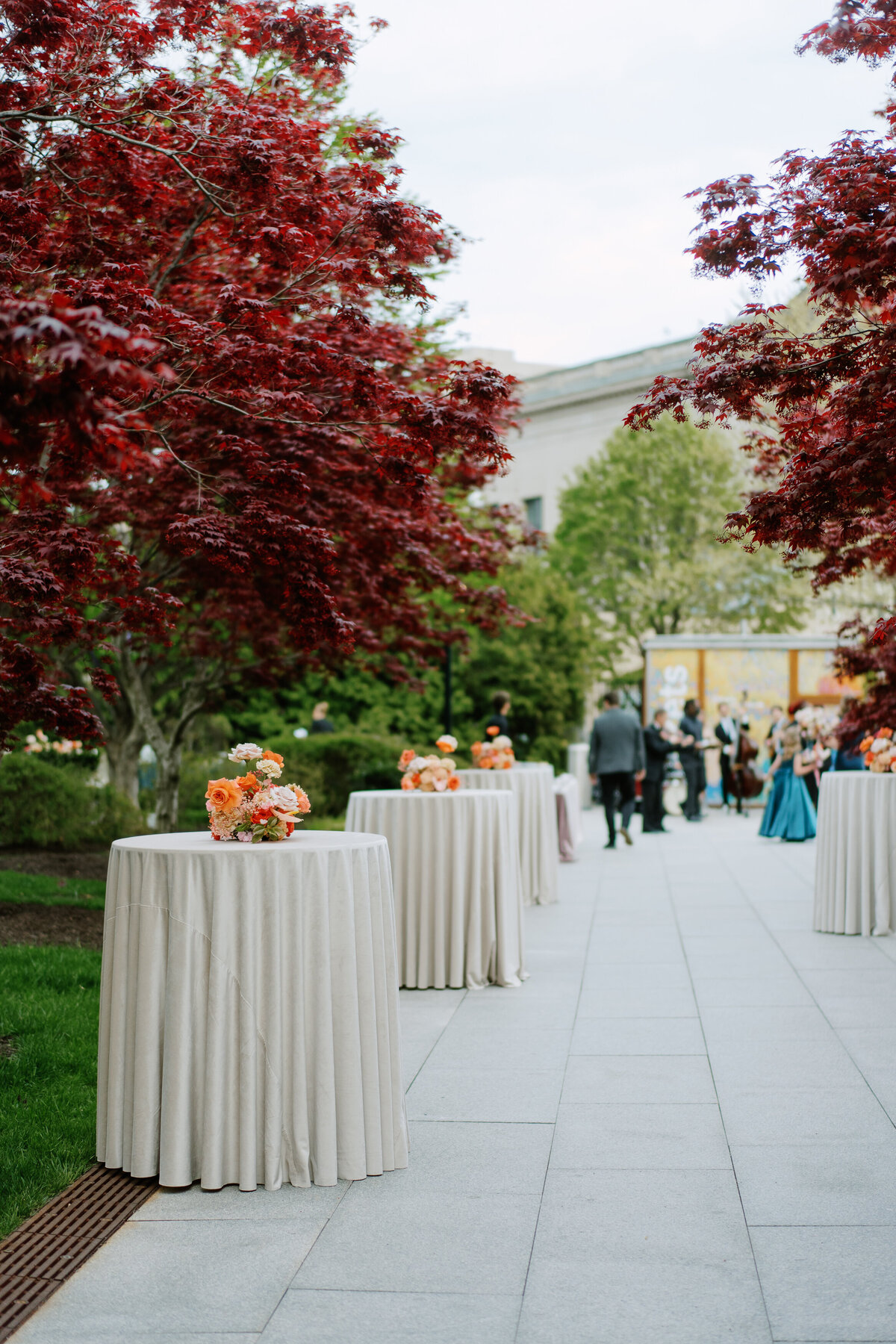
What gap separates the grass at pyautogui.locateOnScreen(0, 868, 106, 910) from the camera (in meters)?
11.0

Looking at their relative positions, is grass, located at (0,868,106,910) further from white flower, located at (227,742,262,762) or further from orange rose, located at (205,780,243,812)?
orange rose, located at (205,780,243,812)

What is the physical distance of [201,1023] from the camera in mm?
4883

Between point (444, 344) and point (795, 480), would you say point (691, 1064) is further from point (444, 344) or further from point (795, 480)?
point (444, 344)

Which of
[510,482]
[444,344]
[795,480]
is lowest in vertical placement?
[795,480]

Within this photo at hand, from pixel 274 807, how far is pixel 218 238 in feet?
16.2

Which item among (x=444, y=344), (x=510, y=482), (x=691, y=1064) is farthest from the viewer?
(x=510, y=482)

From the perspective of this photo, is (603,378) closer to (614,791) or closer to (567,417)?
(567,417)

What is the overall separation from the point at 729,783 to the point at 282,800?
20973mm

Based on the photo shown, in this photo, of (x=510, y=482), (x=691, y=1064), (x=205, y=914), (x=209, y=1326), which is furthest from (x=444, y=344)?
(x=510, y=482)

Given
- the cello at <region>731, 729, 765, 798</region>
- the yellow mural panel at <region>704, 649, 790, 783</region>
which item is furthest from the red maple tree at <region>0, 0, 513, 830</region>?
the yellow mural panel at <region>704, 649, 790, 783</region>

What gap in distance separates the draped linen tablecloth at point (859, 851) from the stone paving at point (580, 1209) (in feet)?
8.10

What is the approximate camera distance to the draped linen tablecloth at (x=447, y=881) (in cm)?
868

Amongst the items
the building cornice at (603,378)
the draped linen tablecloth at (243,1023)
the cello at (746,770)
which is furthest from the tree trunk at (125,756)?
the building cornice at (603,378)

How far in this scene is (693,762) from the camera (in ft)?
76.3
